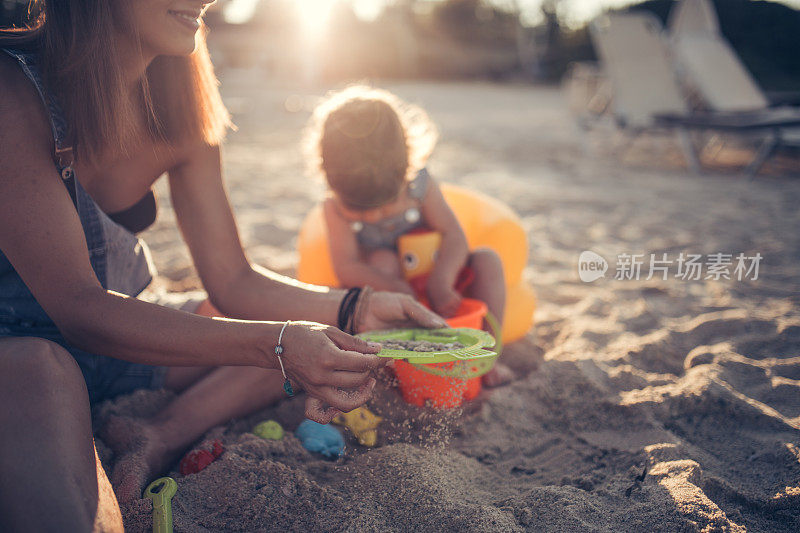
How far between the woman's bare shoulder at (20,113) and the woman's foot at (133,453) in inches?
26.4

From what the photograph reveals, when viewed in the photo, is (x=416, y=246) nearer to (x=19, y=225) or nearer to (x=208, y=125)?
(x=208, y=125)

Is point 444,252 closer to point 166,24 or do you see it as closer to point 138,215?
point 138,215

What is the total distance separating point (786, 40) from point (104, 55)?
13.8 metres

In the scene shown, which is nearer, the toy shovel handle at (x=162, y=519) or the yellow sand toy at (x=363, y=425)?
the toy shovel handle at (x=162, y=519)

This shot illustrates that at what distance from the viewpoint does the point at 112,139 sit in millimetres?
1142

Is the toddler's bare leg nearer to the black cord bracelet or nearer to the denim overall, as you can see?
the black cord bracelet

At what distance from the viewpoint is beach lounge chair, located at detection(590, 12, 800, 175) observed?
14.6 ft

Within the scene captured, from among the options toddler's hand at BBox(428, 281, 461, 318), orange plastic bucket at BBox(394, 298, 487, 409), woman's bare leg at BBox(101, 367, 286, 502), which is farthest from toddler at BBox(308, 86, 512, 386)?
woman's bare leg at BBox(101, 367, 286, 502)

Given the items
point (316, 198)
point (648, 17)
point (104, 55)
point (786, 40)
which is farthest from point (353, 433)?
point (786, 40)

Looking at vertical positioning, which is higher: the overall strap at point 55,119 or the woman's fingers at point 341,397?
the overall strap at point 55,119

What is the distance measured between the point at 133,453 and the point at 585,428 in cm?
116

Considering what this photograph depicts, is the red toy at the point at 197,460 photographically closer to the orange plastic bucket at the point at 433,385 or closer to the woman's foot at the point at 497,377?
the orange plastic bucket at the point at 433,385

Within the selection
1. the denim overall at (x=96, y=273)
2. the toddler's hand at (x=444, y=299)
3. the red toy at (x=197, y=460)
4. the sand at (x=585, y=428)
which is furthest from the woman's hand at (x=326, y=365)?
the toddler's hand at (x=444, y=299)

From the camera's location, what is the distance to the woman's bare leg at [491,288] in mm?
1733
